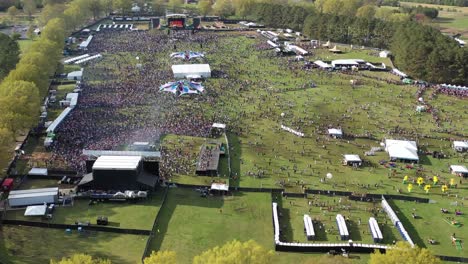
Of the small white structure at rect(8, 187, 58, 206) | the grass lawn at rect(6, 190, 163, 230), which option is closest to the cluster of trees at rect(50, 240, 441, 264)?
the grass lawn at rect(6, 190, 163, 230)

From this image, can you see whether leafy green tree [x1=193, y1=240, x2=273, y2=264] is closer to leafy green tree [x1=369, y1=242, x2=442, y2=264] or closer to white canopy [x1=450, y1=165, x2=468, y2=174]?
leafy green tree [x1=369, y1=242, x2=442, y2=264]

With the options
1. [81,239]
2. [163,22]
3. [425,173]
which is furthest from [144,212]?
[163,22]

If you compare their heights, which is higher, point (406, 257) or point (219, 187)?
point (406, 257)

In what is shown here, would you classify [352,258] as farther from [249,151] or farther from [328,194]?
[249,151]

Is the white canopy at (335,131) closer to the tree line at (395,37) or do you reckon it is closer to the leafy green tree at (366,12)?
the tree line at (395,37)

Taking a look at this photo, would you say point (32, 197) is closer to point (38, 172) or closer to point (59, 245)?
point (38, 172)

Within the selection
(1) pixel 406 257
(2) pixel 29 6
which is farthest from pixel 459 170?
(2) pixel 29 6

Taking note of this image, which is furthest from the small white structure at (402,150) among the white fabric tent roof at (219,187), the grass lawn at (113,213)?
the grass lawn at (113,213)
